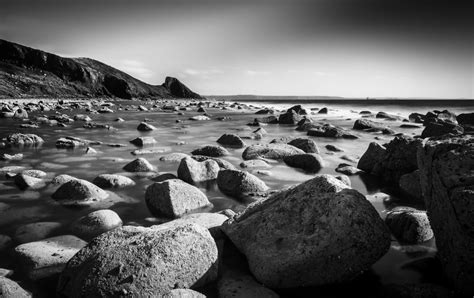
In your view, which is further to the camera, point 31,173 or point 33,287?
point 31,173

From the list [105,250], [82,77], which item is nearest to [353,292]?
[105,250]

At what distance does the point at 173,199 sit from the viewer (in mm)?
4887

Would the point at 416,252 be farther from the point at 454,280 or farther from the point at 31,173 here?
the point at 31,173

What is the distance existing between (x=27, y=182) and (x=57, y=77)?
75658 mm

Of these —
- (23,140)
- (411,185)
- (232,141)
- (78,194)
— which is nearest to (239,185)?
(78,194)

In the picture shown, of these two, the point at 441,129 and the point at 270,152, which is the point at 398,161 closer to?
the point at 270,152

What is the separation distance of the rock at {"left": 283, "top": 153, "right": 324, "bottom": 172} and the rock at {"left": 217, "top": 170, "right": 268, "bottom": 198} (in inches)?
93.4

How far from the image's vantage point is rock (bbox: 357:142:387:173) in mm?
7904

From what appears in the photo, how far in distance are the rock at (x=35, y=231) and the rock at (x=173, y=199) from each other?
Answer: 4.52 feet

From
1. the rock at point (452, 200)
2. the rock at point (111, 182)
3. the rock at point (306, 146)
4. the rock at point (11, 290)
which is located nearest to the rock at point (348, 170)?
the rock at point (306, 146)

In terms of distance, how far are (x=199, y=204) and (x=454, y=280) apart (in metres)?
3.49

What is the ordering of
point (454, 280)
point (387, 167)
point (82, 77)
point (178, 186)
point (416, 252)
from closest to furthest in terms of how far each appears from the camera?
1. point (454, 280)
2. point (416, 252)
3. point (178, 186)
4. point (387, 167)
5. point (82, 77)

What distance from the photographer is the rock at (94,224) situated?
14.1ft

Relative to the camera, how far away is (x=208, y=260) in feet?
10.2
